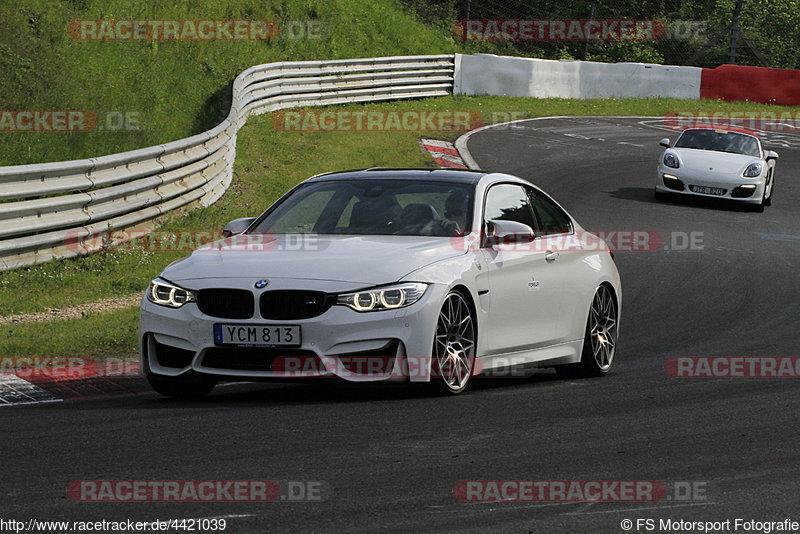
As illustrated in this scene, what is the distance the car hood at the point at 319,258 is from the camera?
24.3ft

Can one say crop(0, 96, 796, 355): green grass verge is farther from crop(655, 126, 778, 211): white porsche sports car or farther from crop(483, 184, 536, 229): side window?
crop(655, 126, 778, 211): white porsche sports car

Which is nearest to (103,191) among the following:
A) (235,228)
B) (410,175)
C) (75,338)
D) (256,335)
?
(75,338)

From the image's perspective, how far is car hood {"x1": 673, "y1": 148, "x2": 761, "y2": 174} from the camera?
885 inches

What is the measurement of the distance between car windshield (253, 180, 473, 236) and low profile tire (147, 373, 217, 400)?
122 cm

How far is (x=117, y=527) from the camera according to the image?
181 inches

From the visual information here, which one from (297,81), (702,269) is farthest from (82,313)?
(297,81)

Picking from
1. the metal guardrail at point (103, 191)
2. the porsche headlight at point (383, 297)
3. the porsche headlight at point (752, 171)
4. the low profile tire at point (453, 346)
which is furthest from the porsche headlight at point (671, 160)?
the porsche headlight at point (383, 297)

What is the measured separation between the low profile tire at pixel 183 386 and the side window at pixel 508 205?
216 centimetres

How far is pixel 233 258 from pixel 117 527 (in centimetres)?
329

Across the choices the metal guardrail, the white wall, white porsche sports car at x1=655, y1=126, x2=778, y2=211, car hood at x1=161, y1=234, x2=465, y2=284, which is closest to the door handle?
car hood at x1=161, y1=234, x2=465, y2=284

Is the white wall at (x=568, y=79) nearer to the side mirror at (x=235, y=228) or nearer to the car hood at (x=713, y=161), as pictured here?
the car hood at (x=713, y=161)

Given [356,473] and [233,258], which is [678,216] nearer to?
[233,258]

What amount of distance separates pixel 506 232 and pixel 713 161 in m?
15.4

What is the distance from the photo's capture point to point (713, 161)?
22672 millimetres
